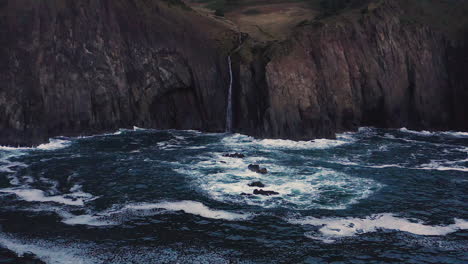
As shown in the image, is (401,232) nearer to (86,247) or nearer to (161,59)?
(86,247)

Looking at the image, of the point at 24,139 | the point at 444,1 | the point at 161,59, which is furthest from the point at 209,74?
the point at 444,1

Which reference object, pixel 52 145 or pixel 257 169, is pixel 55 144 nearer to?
pixel 52 145

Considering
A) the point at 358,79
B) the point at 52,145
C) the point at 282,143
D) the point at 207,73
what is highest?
the point at 207,73

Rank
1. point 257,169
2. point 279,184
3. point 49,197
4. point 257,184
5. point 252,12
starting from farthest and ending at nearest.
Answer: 1. point 252,12
2. point 257,169
3. point 279,184
4. point 257,184
5. point 49,197

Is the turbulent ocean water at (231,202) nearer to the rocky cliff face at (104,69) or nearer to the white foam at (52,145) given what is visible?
the white foam at (52,145)

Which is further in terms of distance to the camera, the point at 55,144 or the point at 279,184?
the point at 55,144

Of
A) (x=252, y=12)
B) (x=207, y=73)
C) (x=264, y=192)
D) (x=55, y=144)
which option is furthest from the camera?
(x=252, y=12)

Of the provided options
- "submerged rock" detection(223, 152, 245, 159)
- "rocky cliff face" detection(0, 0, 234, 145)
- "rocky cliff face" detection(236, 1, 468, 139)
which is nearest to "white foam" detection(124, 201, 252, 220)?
"submerged rock" detection(223, 152, 245, 159)

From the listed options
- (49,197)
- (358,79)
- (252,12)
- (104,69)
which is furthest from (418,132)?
(49,197)
